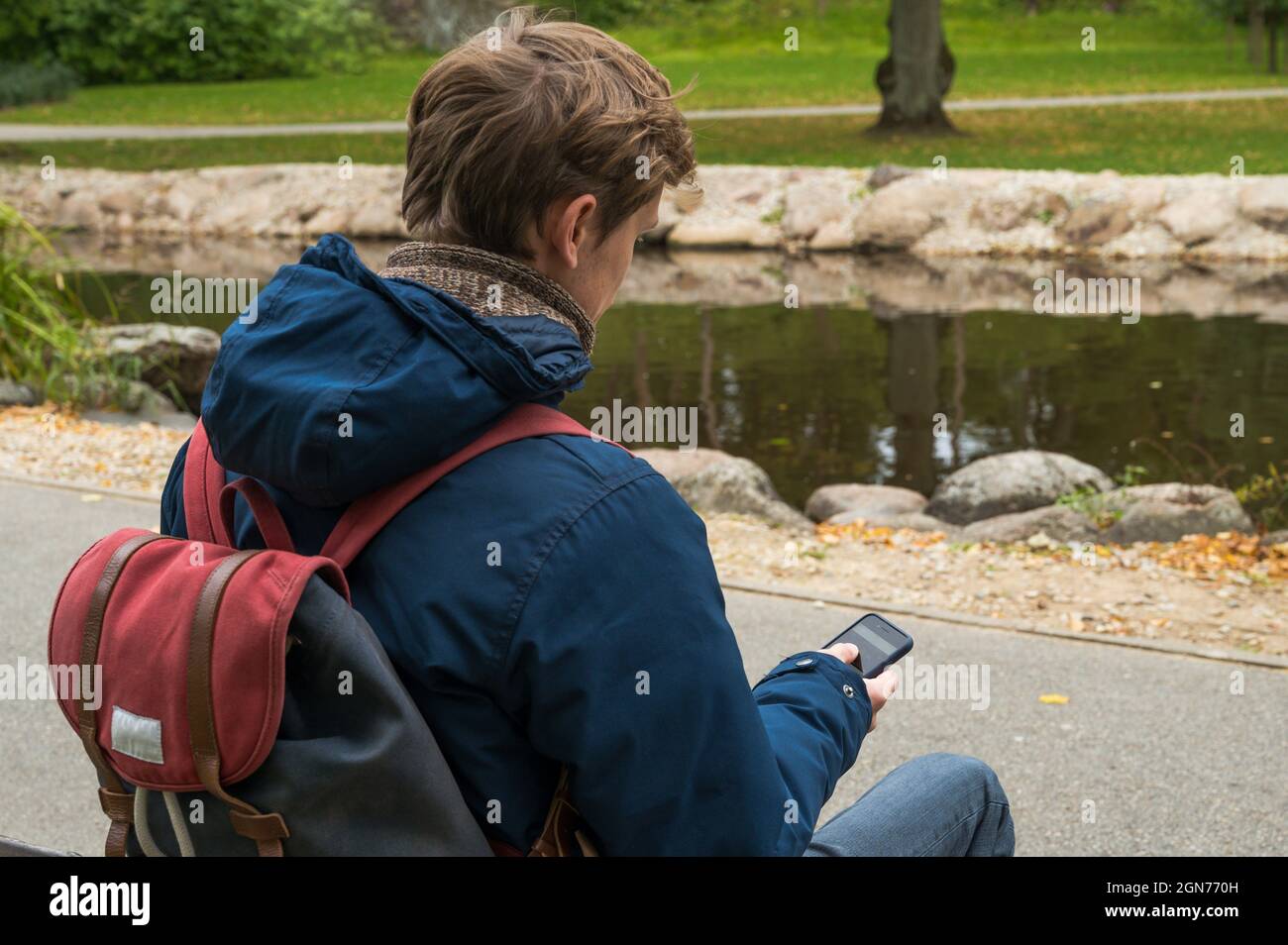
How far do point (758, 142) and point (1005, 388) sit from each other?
13.3 m

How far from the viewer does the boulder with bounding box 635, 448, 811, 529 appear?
24.9 feet

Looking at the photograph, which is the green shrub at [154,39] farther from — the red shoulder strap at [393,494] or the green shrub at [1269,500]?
the red shoulder strap at [393,494]

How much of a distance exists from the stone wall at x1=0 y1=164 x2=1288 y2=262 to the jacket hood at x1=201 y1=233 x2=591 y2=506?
52.1 ft

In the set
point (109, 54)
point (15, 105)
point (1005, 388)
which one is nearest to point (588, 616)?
point (1005, 388)

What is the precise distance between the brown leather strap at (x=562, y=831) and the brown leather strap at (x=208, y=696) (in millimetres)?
270

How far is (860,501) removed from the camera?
8.16m

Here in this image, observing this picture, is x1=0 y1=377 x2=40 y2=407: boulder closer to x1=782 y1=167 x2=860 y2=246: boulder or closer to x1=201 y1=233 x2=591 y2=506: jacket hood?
x1=201 y1=233 x2=591 y2=506: jacket hood

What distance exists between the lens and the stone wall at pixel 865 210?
58.4 ft

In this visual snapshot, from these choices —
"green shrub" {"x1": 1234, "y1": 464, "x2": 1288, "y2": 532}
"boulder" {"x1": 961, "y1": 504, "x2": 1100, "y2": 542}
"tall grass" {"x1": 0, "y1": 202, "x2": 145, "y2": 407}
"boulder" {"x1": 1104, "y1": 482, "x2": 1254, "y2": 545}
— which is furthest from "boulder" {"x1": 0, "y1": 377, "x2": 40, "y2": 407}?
"green shrub" {"x1": 1234, "y1": 464, "x2": 1288, "y2": 532}

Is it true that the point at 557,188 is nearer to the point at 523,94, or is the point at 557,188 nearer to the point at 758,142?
the point at 523,94

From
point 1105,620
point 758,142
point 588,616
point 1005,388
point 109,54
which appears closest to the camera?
point 588,616

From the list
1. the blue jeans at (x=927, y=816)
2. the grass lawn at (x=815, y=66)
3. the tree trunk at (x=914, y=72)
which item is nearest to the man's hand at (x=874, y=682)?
the blue jeans at (x=927, y=816)

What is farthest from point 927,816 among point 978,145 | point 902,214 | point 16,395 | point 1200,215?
point 978,145

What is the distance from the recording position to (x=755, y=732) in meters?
1.58
